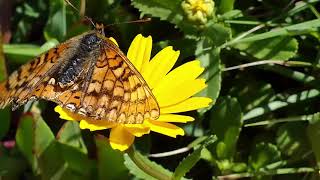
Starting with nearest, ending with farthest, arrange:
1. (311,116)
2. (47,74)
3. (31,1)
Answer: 1. (47,74)
2. (311,116)
3. (31,1)

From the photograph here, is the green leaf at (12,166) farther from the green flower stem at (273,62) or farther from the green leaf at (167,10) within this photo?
the green flower stem at (273,62)

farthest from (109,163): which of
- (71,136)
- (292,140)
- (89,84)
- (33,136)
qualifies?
(292,140)

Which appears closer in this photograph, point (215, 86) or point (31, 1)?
point (215, 86)

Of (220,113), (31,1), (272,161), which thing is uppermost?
(31,1)

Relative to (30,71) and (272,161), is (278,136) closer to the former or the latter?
(272,161)

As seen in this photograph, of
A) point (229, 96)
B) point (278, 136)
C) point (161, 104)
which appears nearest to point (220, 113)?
point (229, 96)

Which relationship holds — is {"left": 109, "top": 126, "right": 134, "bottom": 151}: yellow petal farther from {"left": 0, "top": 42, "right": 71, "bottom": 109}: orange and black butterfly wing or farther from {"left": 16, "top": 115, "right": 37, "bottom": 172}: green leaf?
{"left": 16, "top": 115, "right": 37, "bottom": 172}: green leaf
